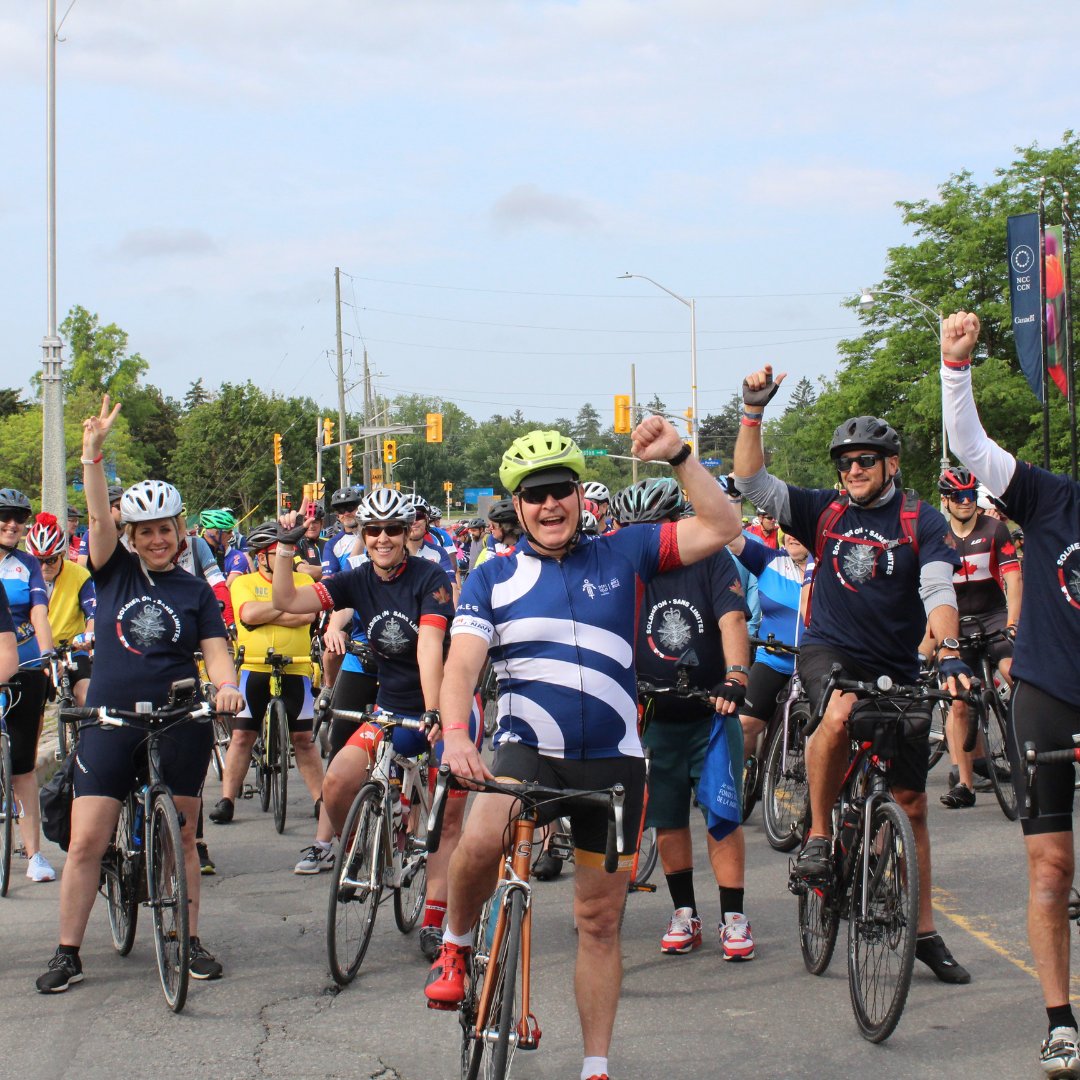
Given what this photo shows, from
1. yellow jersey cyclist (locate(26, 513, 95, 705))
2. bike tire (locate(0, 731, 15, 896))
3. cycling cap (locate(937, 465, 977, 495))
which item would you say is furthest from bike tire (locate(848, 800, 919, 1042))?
yellow jersey cyclist (locate(26, 513, 95, 705))

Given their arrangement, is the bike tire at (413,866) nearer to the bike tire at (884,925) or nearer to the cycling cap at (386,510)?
the cycling cap at (386,510)

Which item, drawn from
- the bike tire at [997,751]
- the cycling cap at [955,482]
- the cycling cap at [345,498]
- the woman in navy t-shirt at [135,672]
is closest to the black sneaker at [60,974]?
the woman in navy t-shirt at [135,672]

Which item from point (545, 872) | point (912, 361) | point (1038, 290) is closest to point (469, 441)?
point (912, 361)

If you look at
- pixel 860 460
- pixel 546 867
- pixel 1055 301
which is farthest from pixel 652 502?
pixel 1055 301

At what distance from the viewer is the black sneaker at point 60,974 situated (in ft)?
20.5

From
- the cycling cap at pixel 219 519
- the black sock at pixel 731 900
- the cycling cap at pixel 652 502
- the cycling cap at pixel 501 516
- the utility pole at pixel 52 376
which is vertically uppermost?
the utility pole at pixel 52 376

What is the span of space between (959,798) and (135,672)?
613 centimetres

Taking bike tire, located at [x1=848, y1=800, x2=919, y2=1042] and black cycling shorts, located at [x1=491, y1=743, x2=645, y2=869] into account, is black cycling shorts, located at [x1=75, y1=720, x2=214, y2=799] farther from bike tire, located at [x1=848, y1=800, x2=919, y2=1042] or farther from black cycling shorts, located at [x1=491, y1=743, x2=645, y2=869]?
bike tire, located at [x1=848, y1=800, x2=919, y2=1042]

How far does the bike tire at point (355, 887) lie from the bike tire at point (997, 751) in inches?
178

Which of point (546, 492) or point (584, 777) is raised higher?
point (546, 492)

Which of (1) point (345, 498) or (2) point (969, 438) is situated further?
(1) point (345, 498)

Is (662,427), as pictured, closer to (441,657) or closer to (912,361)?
(441,657)

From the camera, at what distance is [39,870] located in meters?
8.62

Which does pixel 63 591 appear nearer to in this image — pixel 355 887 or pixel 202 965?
pixel 202 965
